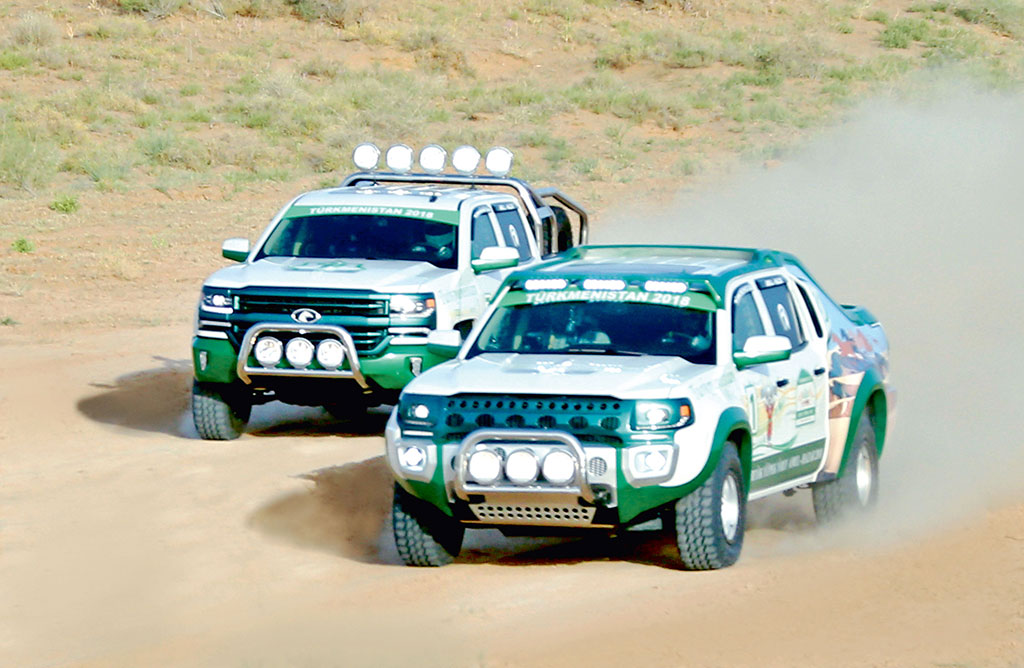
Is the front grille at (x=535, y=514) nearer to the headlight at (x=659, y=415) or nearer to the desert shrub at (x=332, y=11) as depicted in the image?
the headlight at (x=659, y=415)

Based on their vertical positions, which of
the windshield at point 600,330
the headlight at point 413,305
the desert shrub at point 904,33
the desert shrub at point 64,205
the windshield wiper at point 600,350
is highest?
the windshield at point 600,330

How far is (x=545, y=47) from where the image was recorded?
50.2m

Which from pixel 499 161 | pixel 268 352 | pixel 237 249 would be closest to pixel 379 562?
pixel 268 352

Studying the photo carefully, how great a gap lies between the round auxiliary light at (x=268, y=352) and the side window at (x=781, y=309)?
4232 millimetres

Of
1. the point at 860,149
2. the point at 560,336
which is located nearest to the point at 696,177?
the point at 860,149

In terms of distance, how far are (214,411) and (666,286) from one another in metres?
5.03

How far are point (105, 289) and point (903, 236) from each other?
11.1 meters

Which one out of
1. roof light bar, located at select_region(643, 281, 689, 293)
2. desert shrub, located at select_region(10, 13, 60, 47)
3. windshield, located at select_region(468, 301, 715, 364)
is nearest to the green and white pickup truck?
windshield, located at select_region(468, 301, 715, 364)

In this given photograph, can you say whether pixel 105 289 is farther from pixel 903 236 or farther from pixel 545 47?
pixel 545 47

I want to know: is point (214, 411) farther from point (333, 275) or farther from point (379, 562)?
point (379, 562)

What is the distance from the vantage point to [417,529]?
31.1 feet

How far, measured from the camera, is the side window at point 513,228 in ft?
50.6

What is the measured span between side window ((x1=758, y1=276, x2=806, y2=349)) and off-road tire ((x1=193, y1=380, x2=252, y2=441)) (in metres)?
4.91

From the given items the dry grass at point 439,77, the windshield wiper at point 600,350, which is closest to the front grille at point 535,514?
the windshield wiper at point 600,350
